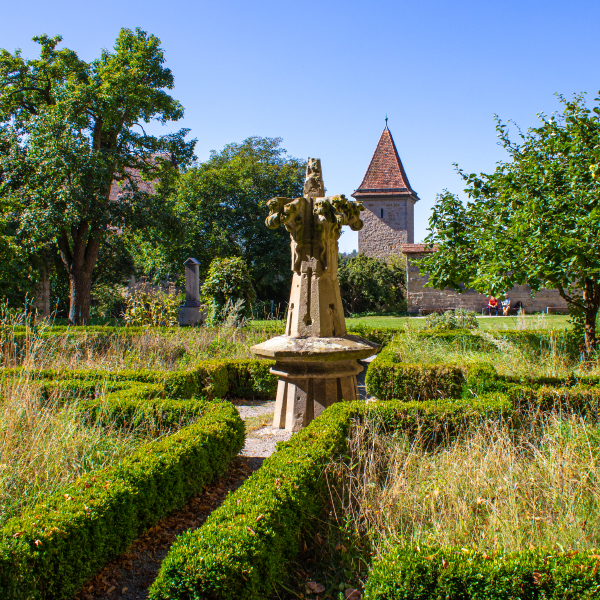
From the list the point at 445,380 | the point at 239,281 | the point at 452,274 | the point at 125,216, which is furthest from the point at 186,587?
the point at 125,216

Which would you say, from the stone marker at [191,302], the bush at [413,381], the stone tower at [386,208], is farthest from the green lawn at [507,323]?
the stone tower at [386,208]

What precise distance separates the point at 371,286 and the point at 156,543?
1952 centimetres

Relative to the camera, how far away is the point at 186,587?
1.89 m

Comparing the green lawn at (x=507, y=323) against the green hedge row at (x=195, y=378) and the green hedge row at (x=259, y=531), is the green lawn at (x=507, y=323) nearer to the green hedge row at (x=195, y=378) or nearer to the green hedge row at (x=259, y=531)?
the green hedge row at (x=195, y=378)

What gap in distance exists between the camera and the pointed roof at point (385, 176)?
30547 mm

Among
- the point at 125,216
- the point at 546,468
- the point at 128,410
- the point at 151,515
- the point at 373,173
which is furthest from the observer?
the point at 373,173

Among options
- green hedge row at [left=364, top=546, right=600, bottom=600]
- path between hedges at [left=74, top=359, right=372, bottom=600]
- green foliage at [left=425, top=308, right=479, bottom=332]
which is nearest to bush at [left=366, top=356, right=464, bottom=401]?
path between hedges at [left=74, top=359, right=372, bottom=600]

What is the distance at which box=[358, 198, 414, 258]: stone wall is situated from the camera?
100ft

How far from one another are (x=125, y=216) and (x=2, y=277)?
3.73m

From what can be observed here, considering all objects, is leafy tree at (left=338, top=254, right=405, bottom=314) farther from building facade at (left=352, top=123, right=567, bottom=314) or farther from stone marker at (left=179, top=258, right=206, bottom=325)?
stone marker at (left=179, top=258, right=206, bottom=325)

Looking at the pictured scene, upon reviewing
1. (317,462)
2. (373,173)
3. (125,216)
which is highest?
(373,173)

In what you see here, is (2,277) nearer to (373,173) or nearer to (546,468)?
(546,468)

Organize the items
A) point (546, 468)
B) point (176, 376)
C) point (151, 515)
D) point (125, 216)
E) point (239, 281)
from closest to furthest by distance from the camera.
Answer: point (151, 515) < point (546, 468) < point (176, 376) < point (239, 281) < point (125, 216)

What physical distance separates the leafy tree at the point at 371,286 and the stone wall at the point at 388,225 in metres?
8.05
